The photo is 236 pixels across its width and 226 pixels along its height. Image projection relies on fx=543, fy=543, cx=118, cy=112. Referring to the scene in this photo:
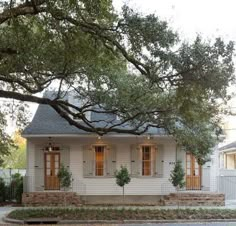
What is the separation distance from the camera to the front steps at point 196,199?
27.6 meters

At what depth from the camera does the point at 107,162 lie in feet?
95.2

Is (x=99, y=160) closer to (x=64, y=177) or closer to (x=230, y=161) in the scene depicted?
(x=64, y=177)

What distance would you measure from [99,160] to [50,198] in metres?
3.32

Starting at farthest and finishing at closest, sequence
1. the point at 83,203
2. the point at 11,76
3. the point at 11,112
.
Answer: the point at 83,203
the point at 11,112
the point at 11,76

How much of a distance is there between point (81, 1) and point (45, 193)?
19.2 metres

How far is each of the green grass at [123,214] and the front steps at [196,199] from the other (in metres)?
5.03

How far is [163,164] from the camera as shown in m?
Answer: 29.0

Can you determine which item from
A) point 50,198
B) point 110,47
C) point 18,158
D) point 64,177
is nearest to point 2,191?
point 50,198

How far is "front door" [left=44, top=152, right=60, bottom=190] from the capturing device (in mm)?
28719

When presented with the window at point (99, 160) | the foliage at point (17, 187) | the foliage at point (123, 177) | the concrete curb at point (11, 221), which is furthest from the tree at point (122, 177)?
the concrete curb at point (11, 221)

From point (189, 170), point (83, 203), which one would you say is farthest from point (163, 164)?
point (83, 203)

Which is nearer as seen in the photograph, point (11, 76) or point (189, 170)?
point (11, 76)

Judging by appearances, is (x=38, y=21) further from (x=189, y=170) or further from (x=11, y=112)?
(x=189, y=170)

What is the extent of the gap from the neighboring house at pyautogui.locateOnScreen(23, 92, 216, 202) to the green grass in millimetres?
5823
